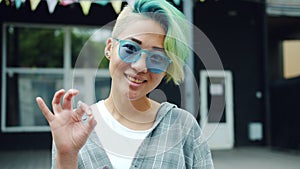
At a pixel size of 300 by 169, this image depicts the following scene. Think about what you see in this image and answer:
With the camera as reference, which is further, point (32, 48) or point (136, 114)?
point (32, 48)

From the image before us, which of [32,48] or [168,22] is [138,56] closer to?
[168,22]

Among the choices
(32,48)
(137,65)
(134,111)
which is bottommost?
(134,111)

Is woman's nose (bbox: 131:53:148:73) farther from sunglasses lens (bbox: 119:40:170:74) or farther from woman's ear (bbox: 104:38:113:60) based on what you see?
woman's ear (bbox: 104:38:113:60)

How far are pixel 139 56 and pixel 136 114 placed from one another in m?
0.20

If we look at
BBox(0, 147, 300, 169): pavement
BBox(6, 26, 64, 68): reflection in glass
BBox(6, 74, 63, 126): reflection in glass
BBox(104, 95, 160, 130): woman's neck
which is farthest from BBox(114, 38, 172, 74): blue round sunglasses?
BBox(6, 26, 64, 68): reflection in glass

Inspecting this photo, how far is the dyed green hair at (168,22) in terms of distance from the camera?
964 mm

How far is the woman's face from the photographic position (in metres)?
0.97

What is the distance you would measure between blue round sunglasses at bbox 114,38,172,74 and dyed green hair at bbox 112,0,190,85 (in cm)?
3

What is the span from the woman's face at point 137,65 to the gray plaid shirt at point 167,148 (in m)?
0.12

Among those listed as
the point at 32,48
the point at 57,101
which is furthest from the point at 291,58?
the point at 57,101

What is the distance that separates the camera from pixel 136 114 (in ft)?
3.54

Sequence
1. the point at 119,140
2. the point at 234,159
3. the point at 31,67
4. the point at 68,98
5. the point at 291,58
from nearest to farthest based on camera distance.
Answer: the point at 68,98 < the point at 119,140 < the point at 234,159 < the point at 31,67 < the point at 291,58

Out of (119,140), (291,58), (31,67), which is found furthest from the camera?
(291,58)

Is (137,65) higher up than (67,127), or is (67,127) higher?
(137,65)
